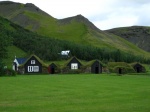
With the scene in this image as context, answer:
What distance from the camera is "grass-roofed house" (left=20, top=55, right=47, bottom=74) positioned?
11283 cm

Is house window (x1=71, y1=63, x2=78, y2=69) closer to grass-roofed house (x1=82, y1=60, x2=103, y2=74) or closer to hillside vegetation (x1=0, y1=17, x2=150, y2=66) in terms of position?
grass-roofed house (x1=82, y1=60, x2=103, y2=74)

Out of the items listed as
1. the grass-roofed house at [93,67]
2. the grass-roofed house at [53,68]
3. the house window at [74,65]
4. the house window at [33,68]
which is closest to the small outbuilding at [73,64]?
the house window at [74,65]

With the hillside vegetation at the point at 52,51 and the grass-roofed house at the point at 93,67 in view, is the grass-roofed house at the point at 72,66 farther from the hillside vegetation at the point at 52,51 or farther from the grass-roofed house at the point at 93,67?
the hillside vegetation at the point at 52,51

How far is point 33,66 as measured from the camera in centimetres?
11312

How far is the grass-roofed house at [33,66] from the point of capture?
113 meters

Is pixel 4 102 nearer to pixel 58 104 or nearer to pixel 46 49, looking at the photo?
pixel 58 104

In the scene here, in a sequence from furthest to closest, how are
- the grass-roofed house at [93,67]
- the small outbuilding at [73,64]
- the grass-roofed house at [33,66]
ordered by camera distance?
the small outbuilding at [73,64]
the grass-roofed house at [93,67]
the grass-roofed house at [33,66]

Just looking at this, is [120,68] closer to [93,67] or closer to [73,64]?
[93,67]

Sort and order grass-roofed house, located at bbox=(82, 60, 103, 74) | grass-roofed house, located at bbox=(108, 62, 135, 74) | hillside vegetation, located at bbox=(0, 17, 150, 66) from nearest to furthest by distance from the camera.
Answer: grass-roofed house, located at bbox=(108, 62, 135, 74) < grass-roofed house, located at bbox=(82, 60, 103, 74) < hillside vegetation, located at bbox=(0, 17, 150, 66)

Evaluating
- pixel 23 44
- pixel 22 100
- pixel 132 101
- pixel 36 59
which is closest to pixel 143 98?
pixel 132 101

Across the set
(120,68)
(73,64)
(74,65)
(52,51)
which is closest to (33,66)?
(73,64)

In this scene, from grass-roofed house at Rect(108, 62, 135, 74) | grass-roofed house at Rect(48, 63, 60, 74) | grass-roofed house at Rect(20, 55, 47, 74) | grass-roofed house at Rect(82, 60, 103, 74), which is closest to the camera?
grass-roofed house at Rect(48, 63, 60, 74)

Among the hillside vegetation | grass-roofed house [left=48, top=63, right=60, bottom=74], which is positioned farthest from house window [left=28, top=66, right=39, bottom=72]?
the hillside vegetation

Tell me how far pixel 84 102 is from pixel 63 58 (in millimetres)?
114610
